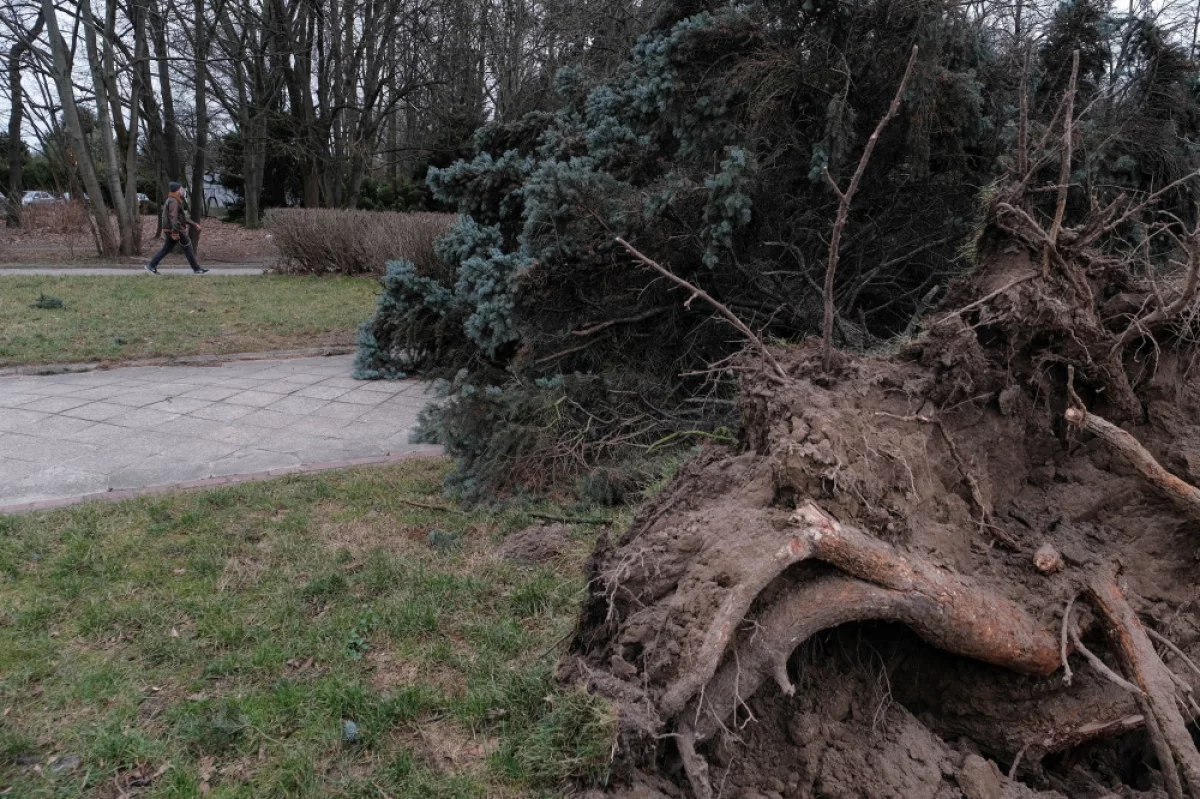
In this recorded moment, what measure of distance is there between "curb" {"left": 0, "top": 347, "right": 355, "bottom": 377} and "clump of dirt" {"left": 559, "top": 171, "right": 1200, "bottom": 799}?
24.0 ft

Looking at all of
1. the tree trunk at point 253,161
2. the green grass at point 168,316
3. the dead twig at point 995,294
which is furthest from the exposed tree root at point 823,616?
the tree trunk at point 253,161

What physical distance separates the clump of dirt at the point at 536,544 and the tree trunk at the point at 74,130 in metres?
16.7

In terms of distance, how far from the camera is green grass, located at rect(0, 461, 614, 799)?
2.49m

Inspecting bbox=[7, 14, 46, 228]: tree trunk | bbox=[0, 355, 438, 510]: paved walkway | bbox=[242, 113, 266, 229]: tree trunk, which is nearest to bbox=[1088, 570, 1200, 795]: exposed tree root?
bbox=[0, 355, 438, 510]: paved walkway

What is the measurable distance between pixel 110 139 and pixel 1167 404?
19.7 metres

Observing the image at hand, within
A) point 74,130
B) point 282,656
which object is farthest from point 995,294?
point 74,130

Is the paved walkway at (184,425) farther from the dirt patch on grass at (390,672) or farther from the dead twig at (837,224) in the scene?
the dead twig at (837,224)

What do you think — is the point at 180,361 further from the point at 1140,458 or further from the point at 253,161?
the point at 253,161

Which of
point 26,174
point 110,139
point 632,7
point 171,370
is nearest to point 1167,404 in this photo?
point 171,370

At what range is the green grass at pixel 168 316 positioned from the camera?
8961 mm

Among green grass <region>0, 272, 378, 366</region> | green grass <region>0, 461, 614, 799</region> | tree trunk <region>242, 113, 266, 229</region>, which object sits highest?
tree trunk <region>242, 113, 266, 229</region>

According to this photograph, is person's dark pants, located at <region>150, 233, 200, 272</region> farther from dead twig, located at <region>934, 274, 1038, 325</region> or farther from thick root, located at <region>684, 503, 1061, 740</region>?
thick root, located at <region>684, 503, 1061, 740</region>

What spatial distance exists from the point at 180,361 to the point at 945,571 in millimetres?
8359

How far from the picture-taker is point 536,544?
4098 millimetres
